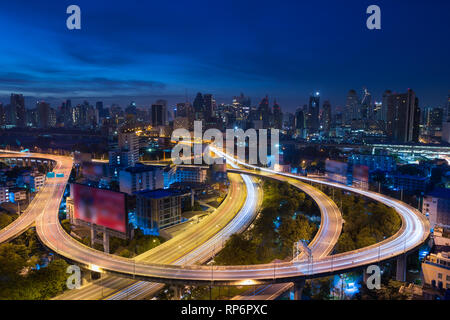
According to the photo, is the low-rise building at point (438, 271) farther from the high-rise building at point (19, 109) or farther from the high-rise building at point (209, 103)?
the high-rise building at point (19, 109)

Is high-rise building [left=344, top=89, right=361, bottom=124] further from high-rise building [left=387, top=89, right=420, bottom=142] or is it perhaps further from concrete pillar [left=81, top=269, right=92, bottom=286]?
concrete pillar [left=81, top=269, right=92, bottom=286]

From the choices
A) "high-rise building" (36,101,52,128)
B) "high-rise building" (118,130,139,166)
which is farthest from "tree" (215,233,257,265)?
"high-rise building" (36,101,52,128)

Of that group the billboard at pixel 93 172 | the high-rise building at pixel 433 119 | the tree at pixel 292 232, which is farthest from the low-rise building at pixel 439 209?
the high-rise building at pixel 433 119

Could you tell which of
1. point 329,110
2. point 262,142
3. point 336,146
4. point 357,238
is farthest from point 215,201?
point 329,110
